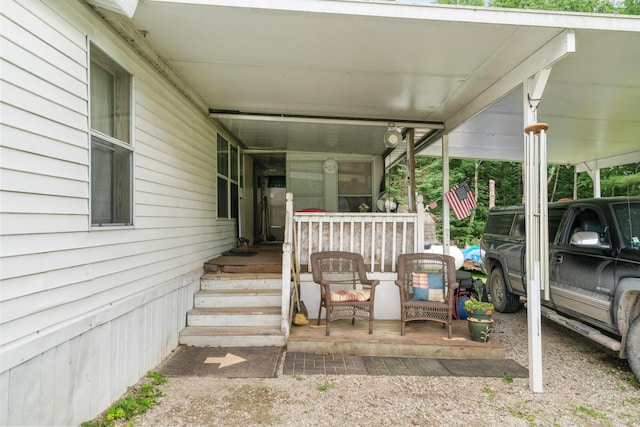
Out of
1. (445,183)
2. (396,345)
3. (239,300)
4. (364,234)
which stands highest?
(445,183)

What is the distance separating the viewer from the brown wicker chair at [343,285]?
160 inches

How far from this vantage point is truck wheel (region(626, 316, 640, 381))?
3.23 metres

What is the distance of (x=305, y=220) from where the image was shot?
5.08 meters

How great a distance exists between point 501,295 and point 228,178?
193 inches

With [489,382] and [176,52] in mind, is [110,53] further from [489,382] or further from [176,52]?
[489,382]

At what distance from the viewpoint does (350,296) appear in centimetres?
410

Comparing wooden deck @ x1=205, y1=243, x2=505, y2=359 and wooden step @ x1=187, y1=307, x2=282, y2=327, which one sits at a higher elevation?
wooden step @ x1=187, y1=307, x2=282, y2=327

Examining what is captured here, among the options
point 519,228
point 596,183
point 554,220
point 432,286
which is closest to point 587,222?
point 554,220

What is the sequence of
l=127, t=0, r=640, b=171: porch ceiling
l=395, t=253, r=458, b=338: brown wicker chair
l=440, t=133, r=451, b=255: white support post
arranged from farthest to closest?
l=440, t=133, r=451, b=255: white support post → l=395, t=253, r=458, b=338: brown wicker chair → l=127, t=0, r=640, b=171: porch ceiling

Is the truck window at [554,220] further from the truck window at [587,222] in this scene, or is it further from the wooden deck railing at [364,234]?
the wooden deck railing at [364,234]

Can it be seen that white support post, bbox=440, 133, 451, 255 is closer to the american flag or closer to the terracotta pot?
the american flag

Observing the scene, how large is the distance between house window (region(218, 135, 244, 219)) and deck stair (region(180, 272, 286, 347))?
1.47m

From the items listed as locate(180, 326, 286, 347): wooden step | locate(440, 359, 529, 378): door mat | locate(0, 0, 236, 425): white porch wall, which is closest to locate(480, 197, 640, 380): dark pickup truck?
locate(440, 359, 529, 378): door mat

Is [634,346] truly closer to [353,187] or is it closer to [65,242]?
[65,242]
